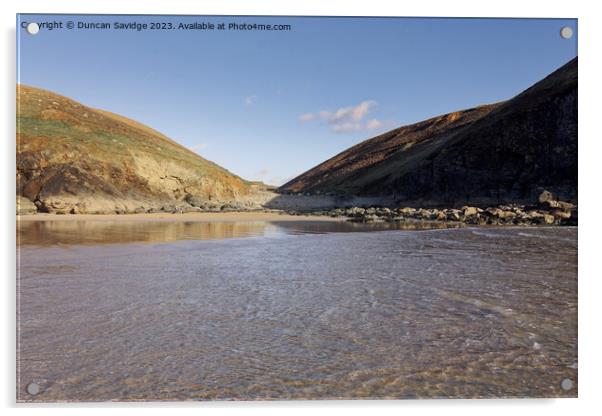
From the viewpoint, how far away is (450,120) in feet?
191

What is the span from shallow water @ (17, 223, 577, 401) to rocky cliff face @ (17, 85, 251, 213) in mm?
8262

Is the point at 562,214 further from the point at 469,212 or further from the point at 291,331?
the point at 291,331

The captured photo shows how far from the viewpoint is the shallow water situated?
271 cm

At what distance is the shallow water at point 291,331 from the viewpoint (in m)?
2.71

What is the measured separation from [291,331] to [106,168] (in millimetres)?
17638

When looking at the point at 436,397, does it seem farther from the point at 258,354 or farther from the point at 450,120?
the point at 450,120

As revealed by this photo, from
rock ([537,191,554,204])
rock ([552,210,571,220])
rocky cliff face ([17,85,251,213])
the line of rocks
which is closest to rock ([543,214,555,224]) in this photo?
the line of rocks

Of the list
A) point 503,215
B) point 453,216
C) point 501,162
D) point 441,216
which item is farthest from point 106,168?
point 501,162

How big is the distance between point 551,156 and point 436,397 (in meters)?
18.6

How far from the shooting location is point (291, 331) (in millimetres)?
3369

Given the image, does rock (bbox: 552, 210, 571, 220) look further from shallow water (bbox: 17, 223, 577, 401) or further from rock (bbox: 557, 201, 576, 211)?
shallow water (bbox: 17, 223, 577, 401)

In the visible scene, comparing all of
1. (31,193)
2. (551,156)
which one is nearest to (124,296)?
(31,193)

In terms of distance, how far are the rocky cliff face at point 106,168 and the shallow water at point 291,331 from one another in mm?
8262

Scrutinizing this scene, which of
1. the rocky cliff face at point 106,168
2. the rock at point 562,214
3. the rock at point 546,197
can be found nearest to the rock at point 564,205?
the rock at point 562,214
